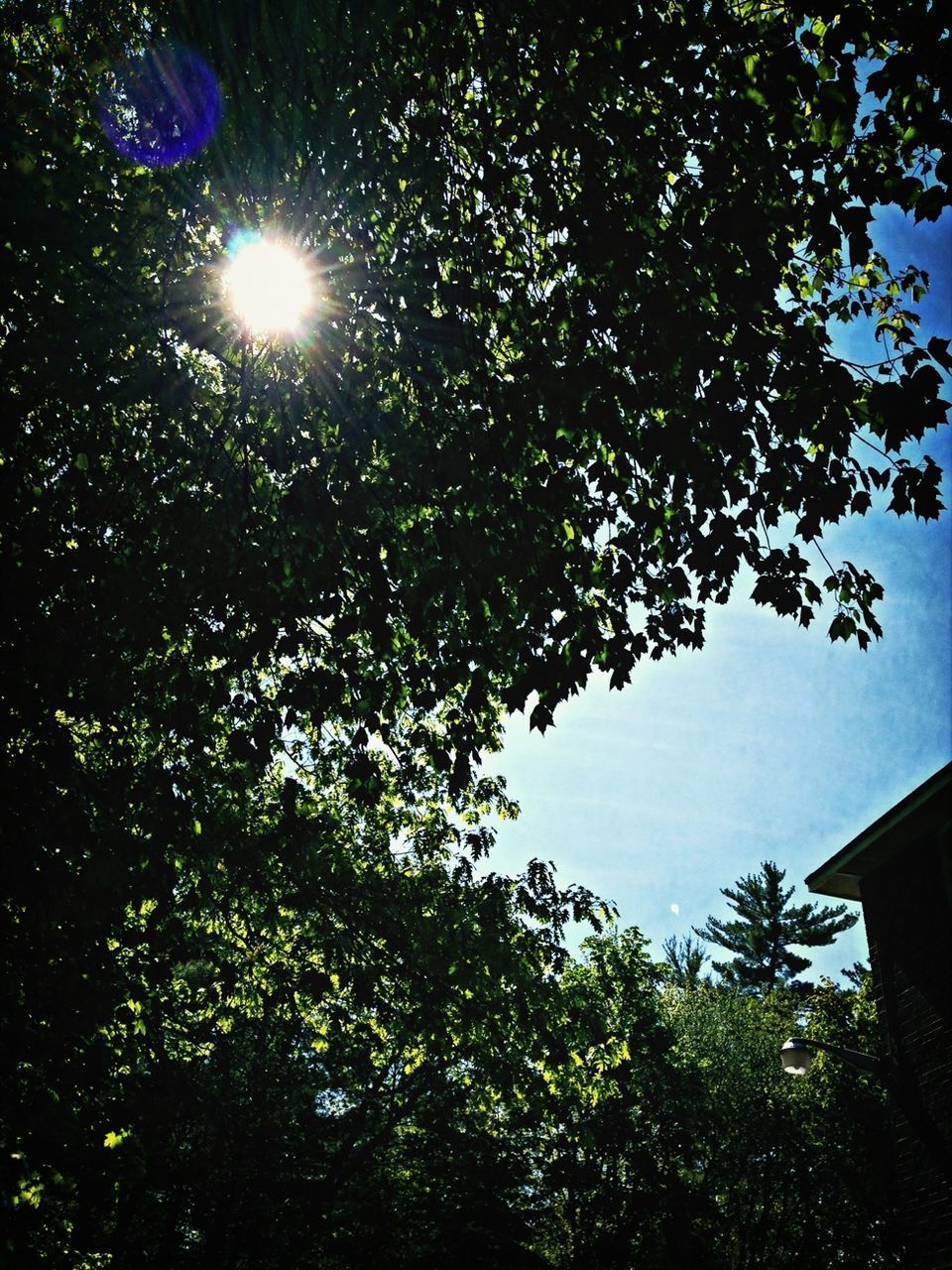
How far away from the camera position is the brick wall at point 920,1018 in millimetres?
10453

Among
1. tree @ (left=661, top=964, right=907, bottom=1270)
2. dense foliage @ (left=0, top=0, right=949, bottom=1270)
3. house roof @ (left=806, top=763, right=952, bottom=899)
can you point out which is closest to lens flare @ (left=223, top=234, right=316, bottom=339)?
dense foliage @ (left=0, top=0, right=949, bottom=1270)

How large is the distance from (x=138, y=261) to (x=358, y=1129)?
17798 millimetres

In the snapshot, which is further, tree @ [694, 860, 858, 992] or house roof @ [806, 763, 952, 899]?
tree @ [694, 860, 858, 992]

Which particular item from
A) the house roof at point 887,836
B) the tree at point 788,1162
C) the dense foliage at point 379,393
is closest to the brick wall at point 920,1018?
the house roof at point 887,836

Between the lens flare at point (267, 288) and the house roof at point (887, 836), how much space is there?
33.7ft

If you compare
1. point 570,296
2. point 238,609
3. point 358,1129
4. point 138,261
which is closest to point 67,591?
point 238,609

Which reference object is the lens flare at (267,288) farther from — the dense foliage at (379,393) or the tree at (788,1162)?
the tree at (788,1162)

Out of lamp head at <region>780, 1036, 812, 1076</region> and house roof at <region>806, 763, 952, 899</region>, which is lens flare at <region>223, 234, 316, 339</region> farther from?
lamp head at <region>780, 1036, 812, 1076</region>

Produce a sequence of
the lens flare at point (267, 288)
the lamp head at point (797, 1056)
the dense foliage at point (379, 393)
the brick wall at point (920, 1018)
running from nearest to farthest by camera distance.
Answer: the dense foliage at point (379, 393) → the lens flare at point (267, 288) → the brick wall at point (920, 1018) → the lamp head at point (797, 1056)

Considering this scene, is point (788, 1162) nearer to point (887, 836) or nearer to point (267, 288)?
point (887, 836)

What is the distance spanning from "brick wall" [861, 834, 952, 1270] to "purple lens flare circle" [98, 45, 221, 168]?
12.6 metres

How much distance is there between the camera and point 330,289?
6879mm

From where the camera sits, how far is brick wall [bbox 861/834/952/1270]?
10453mm

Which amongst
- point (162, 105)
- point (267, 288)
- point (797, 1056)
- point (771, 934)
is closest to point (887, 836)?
point (797, 1056)
